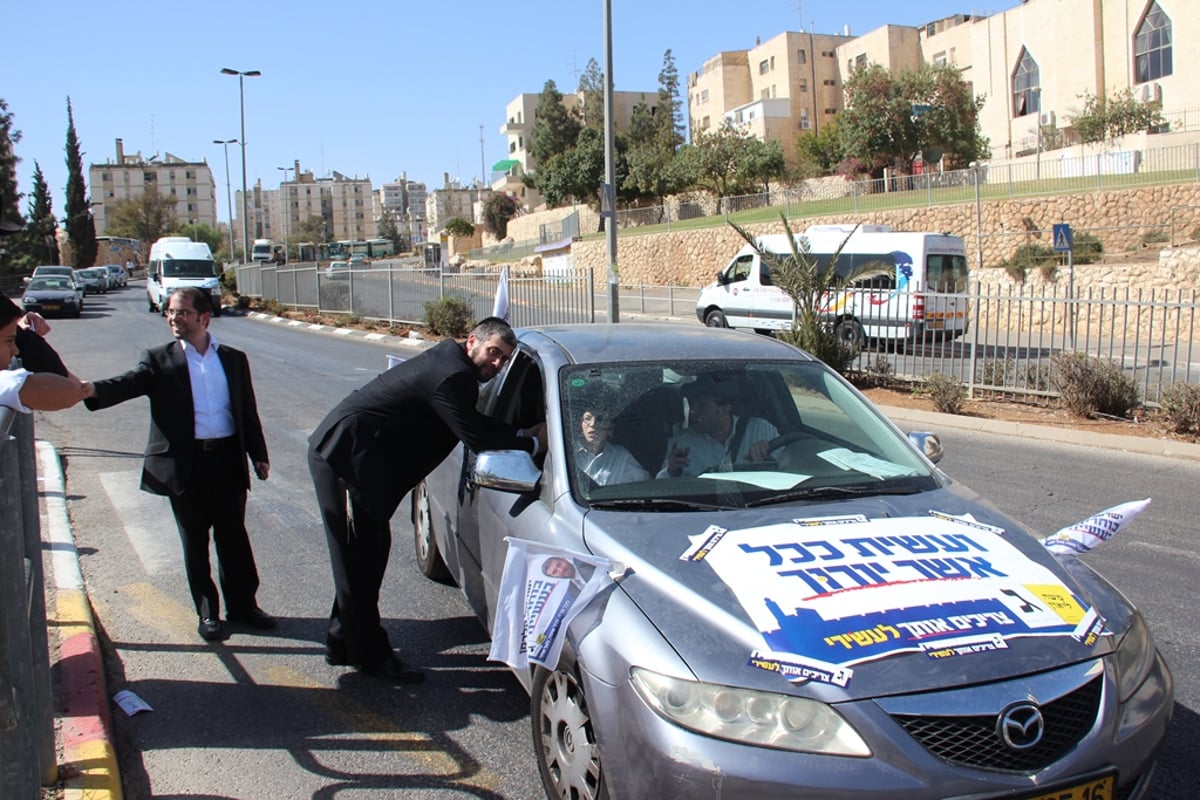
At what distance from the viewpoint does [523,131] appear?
346 feet

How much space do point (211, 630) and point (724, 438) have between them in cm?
271

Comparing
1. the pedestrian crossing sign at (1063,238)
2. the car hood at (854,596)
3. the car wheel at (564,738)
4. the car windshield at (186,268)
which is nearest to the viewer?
the car hood at (854,596)

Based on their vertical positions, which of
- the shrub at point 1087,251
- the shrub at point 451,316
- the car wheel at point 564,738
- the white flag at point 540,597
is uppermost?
the shrub at point 1087,251

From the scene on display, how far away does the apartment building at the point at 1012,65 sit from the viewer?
1880 inches

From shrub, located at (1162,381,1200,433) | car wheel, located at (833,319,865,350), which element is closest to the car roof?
shrub, located at (1162,381,1200,433)

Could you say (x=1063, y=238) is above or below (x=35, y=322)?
above

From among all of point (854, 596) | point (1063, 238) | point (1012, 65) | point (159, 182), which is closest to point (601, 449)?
point (854, 596)

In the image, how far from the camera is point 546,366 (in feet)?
13.5

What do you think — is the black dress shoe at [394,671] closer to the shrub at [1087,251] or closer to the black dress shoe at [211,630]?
the black dress shoe at [211,630]

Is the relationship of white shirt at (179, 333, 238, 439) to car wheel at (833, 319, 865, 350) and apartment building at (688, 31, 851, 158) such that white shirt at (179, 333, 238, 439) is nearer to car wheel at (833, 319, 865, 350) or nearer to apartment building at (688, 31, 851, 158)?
car wheel at (833, 319, 865, 350)

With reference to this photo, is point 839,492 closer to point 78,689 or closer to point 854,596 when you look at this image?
point 854,596

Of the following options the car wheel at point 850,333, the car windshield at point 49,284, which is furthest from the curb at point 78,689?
the car windshield at point 49,284

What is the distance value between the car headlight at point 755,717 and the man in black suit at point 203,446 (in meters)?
2.91

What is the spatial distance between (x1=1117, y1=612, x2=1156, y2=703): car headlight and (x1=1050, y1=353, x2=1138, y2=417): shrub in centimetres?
928
